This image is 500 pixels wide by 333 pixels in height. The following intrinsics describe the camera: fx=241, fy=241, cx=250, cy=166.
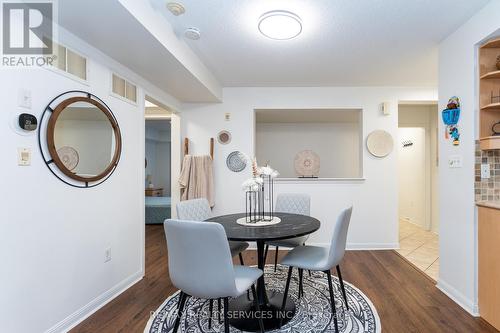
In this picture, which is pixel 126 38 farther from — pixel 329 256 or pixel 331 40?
pixel 329 256

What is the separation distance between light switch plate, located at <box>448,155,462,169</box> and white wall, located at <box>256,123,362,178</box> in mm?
3083

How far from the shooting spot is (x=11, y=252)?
1.41 metres

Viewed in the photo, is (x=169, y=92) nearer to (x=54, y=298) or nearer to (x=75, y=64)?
(x=75, y=64)

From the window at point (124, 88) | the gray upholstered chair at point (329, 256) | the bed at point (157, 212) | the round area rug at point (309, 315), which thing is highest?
the window at point (124, 88)

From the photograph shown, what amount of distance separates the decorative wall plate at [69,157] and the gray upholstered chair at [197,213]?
2.80 feet

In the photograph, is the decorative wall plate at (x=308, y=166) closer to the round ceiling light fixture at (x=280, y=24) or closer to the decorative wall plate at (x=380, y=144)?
the decorative wall plate at (x=380, y=144)

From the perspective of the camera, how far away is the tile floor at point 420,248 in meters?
2.88

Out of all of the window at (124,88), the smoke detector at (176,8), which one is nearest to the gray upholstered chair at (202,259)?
the smoke detector at (176,8)

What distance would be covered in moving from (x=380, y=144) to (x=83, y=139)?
3589 mm

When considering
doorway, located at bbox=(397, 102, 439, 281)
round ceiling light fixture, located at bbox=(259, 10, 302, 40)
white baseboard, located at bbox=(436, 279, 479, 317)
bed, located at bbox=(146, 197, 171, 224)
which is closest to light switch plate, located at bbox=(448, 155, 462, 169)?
white baseboard, located at bbox=(436, 279, 479, 317)

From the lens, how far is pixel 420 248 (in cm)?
352

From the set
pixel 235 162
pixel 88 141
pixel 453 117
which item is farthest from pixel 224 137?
pixel 453 117

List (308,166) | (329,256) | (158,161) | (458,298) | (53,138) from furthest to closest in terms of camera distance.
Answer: (158,161), (308,166), (458,298), (329,256), (53,138)


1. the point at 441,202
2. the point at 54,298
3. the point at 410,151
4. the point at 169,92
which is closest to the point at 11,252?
the point at 54,298
